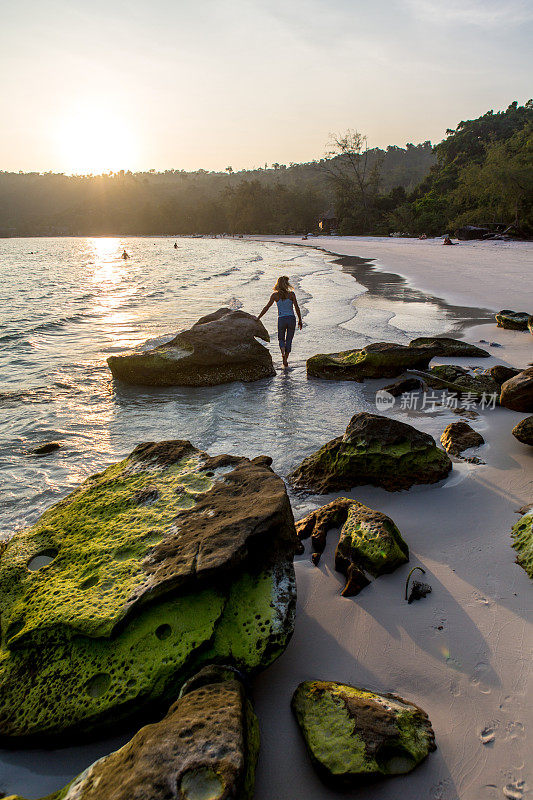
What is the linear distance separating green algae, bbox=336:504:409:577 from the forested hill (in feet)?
245

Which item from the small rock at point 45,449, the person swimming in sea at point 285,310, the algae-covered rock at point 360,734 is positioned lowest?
the small rock at point 45,449

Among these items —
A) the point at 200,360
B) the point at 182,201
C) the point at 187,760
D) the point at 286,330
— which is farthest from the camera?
the point at 182,201

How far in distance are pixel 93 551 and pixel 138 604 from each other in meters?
0.71

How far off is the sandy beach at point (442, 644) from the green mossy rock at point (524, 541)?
54 millimetres

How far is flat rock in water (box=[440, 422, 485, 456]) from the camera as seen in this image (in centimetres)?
506

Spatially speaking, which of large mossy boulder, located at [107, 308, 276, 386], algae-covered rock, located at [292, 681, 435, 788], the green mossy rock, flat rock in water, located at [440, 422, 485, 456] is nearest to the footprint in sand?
algae-covered rock, located at [292, 681, 435, 788]

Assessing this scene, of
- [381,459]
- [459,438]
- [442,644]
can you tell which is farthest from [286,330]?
[442,644]

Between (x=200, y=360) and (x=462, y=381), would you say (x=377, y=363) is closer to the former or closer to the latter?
(x=462, y=381)

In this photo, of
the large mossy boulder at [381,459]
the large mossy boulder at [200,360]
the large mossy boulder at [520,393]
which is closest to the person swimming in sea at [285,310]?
the large mossy boulder at [200,360]

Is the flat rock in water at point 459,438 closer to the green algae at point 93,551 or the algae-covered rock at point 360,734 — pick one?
the green algae at point 93,551

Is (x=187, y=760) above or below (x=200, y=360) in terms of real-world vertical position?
above

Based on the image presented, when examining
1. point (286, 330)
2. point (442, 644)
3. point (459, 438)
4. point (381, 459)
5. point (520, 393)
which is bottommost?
point (442, 644)

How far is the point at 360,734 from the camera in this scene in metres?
2.04

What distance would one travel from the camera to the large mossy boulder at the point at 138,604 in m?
2.32
